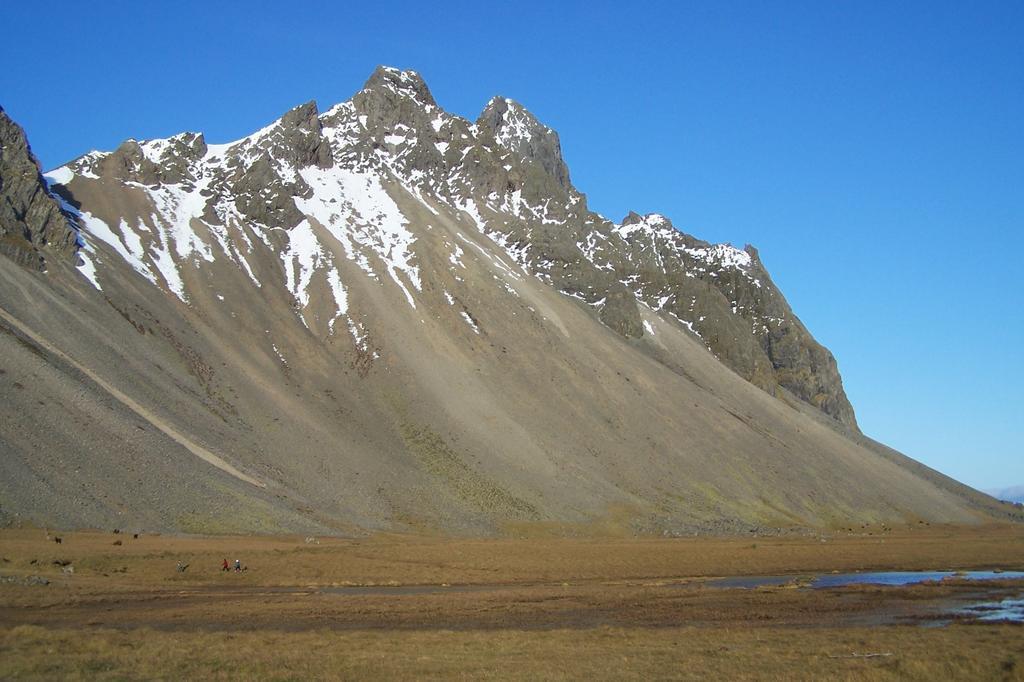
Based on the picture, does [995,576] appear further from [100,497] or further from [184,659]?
[100,497]

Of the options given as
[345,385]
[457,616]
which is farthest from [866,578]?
[345,385]

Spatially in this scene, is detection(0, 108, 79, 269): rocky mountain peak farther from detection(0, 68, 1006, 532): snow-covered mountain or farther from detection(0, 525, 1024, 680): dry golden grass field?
detection(0, 525, 1024, 680): dry golden grass field

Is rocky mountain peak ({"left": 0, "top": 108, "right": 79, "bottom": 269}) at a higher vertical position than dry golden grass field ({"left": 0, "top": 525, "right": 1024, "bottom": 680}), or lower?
higher

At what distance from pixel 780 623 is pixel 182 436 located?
7260 centimetres

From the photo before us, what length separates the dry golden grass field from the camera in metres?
28.2

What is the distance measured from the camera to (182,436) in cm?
9444

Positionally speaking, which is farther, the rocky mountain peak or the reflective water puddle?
the rocky mountain peak

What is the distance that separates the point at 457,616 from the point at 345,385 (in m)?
93.3

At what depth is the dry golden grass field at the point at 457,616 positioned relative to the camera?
28.2m

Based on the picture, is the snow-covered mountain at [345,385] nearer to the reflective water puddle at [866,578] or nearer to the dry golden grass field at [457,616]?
the dry golden grass field at [457,616]

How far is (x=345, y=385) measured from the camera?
132 metres

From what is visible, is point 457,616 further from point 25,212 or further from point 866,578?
point 25,212

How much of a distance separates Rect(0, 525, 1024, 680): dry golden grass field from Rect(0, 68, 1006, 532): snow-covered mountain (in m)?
19.3

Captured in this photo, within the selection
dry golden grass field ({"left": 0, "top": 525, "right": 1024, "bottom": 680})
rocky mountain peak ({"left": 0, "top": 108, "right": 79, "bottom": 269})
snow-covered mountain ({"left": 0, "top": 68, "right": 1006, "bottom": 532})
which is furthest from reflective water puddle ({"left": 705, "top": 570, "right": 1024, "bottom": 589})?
rocky mountain peak ({"left": 0, "top": 108, "right": 79, "bottom": 269})
